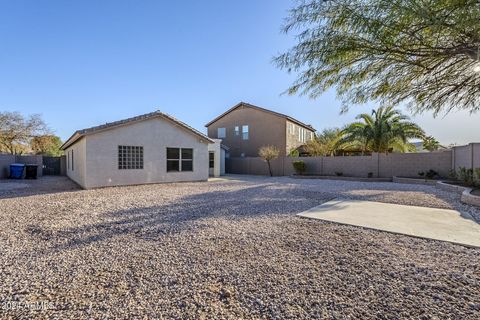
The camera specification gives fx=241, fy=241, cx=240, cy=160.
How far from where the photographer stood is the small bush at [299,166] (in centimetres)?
1980

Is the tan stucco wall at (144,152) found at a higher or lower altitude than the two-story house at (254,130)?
lower

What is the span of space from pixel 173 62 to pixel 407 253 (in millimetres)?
13955

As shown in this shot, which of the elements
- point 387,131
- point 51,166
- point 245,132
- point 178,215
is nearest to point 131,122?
point 178,215

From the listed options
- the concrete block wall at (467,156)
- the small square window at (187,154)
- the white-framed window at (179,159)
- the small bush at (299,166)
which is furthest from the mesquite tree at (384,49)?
the small bush at (299,166)

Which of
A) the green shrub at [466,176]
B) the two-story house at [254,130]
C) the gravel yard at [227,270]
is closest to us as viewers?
the gravel yard at [227,270]

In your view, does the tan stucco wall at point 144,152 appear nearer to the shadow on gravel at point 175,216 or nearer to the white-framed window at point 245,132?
the shadow on gravel at point 175,216

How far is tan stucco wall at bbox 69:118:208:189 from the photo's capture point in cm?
1192

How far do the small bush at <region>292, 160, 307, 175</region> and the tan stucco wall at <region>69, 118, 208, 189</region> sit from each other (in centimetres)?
786

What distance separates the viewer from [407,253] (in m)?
3.91

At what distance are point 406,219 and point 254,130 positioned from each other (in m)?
Result: 20.1

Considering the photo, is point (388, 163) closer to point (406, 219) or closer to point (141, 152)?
A: point (406, 219)

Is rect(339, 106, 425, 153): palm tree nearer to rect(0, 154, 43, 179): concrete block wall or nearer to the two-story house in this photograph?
the two-story house

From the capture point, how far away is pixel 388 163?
53.3 feet

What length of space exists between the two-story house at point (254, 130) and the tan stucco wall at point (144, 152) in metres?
9.94
